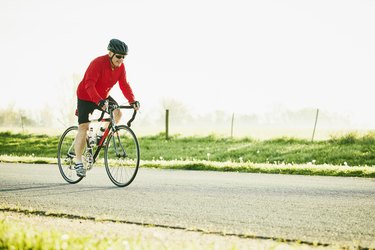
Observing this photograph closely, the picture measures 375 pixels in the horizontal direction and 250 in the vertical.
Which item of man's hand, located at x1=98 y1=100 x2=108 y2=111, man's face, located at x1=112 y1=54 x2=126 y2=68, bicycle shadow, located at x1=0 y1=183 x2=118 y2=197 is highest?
man's face, located at x1=112 y1=54 x2=126 y2=68

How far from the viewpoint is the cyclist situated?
6164mm

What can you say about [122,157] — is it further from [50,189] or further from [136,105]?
[50,189]

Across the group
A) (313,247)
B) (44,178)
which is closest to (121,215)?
(313,247)

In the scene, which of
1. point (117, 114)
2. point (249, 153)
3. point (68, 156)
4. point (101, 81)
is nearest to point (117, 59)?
point (101, 81)

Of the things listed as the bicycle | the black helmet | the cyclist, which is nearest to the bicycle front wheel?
the bicycle

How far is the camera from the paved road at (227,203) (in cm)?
399

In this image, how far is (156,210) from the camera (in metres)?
4.83

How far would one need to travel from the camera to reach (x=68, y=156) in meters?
7.39

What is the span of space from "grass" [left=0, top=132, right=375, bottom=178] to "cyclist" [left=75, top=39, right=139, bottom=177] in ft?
14.8

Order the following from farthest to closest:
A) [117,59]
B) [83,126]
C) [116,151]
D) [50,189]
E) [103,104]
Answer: [83,126], [116,151], [50,189], [117,59], [103,104]

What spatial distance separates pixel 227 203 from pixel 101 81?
9.09ft

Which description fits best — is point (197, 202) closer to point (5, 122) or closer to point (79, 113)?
point (79, 113)

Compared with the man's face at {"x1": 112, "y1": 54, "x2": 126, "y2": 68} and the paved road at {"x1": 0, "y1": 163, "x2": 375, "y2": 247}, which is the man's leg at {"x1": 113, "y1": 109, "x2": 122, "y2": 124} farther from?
the paved road at {"x1": 0, "y1": 163, "x2": 375, "y2": 247}

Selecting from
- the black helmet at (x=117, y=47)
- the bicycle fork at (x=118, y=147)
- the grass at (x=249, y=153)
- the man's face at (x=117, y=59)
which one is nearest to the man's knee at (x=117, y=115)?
the bicycle fork at (x=118, y=147)
